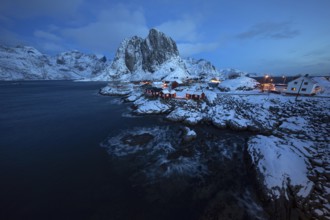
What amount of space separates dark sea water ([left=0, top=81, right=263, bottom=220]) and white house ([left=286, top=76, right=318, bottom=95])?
29.4 m

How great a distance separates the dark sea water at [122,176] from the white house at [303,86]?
96.6 ft

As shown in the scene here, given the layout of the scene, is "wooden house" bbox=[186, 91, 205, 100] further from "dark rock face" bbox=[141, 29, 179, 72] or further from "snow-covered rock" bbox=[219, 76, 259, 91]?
"dark rock face" bbox=[141, 29, 179, 72]

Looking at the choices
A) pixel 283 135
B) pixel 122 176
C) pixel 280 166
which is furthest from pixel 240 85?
pixel 122 176

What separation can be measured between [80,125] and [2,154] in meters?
12.0

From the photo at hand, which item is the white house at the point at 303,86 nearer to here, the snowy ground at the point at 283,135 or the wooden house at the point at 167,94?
the snowy ground at the point at 283,135

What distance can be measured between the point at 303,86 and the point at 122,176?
50.7 metres

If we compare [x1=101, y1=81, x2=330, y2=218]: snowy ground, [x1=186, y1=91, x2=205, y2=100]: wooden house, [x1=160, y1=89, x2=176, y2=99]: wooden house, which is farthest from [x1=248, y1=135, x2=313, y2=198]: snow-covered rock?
[x1=160, y1=89, x2=176, y2=99]: wooden house

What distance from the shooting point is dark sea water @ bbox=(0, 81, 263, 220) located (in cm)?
1127

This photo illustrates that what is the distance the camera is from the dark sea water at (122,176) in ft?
37.0

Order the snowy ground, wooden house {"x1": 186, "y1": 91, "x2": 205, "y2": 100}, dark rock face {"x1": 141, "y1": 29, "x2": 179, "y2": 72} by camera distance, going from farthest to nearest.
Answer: dark rock face {"x1": 141, "y1": 29, "x2": 179, "y2": 72}
wooden house {"x1": 186, "y1": 91, "x2": 205, "y2": 100}
the snowy ground

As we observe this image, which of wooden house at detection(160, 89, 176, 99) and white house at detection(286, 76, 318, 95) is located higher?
white house at detection(286, 76, 318, 95)

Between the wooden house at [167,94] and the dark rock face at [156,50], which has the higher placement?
the dark rock face at [156,50]

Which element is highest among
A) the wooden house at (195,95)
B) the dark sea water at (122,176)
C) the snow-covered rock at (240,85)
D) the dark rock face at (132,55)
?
the dark rock face at (132,55)

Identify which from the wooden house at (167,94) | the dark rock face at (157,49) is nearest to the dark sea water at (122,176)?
the wooden house at (167,94)
